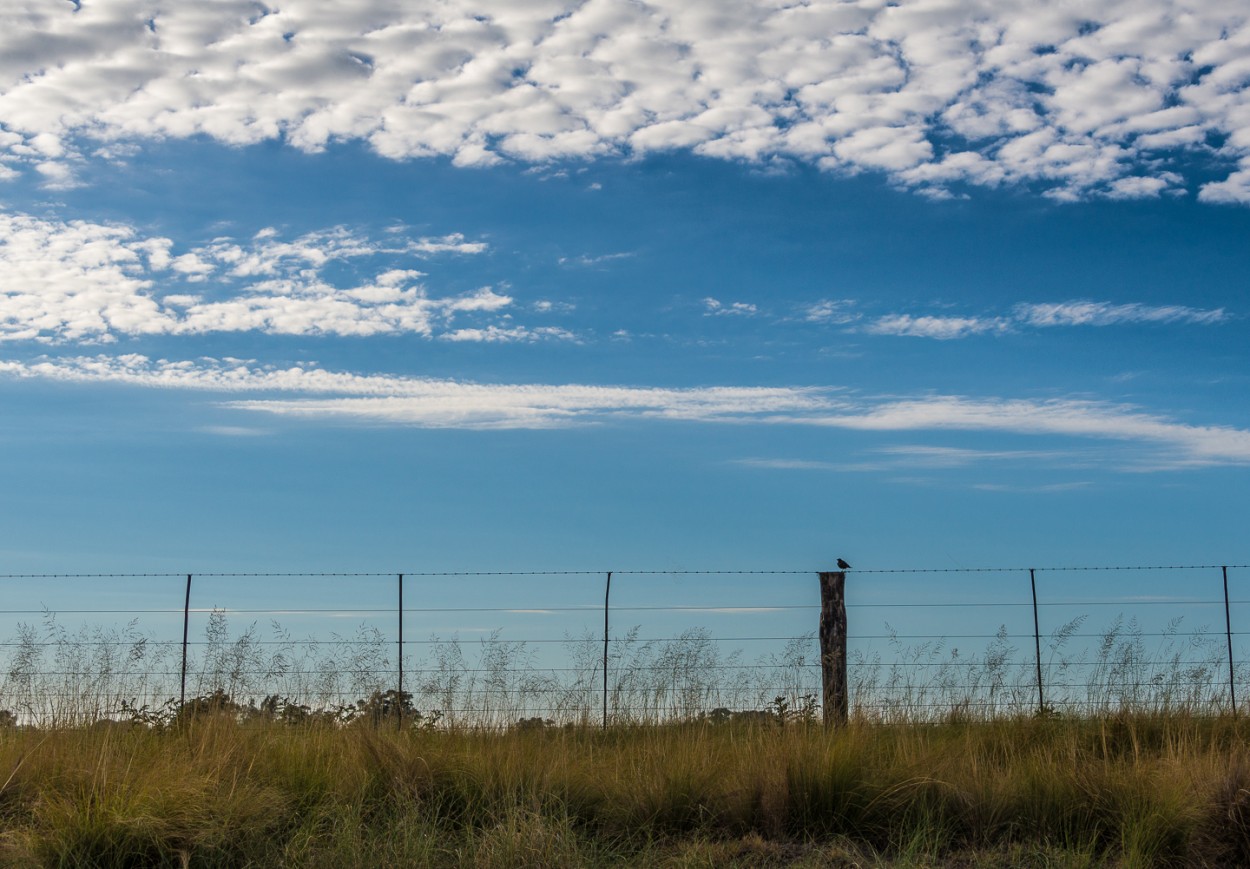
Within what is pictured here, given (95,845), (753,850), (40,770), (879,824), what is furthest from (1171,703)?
(40,770)

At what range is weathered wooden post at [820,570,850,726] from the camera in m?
11.6

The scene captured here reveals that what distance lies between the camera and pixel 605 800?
841 centimetres

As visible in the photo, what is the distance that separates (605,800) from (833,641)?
14.5ft

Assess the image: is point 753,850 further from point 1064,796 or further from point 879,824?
point 1064,796

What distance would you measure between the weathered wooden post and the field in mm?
1742

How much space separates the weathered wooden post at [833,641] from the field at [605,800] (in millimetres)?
1742

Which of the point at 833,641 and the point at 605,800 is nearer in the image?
the point at 605,800

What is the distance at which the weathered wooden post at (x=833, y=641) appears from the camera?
1160cm

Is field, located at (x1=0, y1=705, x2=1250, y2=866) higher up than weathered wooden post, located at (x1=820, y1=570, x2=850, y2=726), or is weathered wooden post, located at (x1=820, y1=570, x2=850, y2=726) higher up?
weathered wooden post, located at (x1=820, y1=570, x2=850, y2=726)

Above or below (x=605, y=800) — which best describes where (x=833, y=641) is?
above

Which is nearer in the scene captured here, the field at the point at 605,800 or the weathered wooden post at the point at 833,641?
the field at the point at 605,800

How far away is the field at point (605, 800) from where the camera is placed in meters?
7.46

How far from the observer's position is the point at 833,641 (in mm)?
12047

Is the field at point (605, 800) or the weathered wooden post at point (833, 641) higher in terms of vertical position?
the weathered wooden post at point (833, 641)
